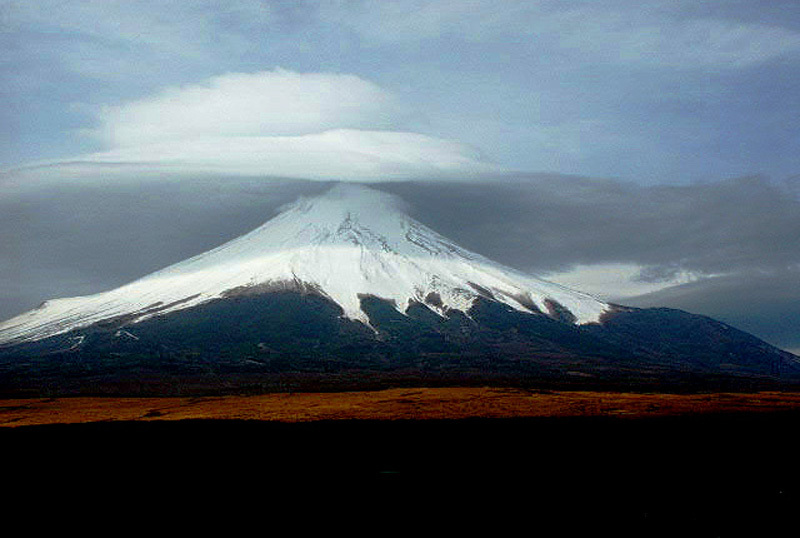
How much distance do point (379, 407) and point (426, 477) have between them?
158 feet

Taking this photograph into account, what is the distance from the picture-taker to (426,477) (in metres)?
50.2

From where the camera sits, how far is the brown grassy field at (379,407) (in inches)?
3563

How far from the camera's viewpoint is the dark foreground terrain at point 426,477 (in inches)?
1515

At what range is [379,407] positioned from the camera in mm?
98188

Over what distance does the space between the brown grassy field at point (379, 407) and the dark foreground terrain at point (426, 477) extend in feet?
34.7

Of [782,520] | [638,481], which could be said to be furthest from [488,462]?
[782,520]

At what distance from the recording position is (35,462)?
59.2m

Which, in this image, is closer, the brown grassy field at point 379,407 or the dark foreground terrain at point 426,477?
the dark foreground terrain at point 426,477

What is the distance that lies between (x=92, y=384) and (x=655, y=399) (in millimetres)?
116788

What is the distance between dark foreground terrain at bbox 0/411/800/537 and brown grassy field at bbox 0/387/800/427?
10.6m

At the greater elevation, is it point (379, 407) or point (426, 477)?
point (379, 407)

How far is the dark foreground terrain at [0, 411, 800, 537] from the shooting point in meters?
38.5

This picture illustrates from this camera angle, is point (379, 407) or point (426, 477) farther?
point (379, 407)

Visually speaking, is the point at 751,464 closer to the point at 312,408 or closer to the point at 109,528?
the point at 109,528
